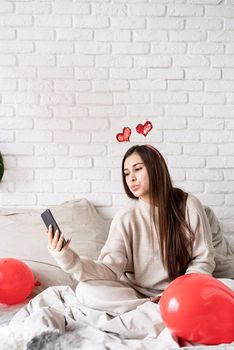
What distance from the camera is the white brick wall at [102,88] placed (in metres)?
2.74

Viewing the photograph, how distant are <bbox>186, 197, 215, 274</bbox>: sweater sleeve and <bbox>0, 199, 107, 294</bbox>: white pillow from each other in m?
0.55

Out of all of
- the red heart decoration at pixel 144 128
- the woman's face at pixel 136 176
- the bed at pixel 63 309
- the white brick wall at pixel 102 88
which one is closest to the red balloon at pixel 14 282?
the bed at pixel 63 309

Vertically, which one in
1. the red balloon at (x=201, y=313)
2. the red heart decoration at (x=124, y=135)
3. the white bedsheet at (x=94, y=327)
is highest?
the red heart decoration at (x=124, y=135)

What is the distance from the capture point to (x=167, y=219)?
2.12 m

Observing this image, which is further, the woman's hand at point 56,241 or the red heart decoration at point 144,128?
the red heart decoration at point 144,128

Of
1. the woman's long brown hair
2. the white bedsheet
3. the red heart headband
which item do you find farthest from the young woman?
the red heart headband

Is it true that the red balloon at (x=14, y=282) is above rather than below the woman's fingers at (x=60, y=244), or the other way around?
below

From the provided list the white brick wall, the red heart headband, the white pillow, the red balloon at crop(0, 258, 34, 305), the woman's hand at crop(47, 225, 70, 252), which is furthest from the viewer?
the white brick wall

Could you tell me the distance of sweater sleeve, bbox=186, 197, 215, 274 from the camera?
2.06 m

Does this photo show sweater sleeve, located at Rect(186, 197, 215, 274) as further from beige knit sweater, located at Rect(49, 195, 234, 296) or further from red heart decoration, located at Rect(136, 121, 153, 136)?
red heart decoration, located at Rect(136, 121, 153, 136)

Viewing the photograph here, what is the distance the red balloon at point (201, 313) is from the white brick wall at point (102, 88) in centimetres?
126

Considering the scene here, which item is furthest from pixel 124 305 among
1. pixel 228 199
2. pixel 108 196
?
pixel 228 199

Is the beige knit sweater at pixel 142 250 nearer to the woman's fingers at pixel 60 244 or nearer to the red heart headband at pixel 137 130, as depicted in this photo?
the woman's fingers at pixel 60 244

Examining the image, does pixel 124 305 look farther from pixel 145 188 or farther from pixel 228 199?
pixel 228 199
